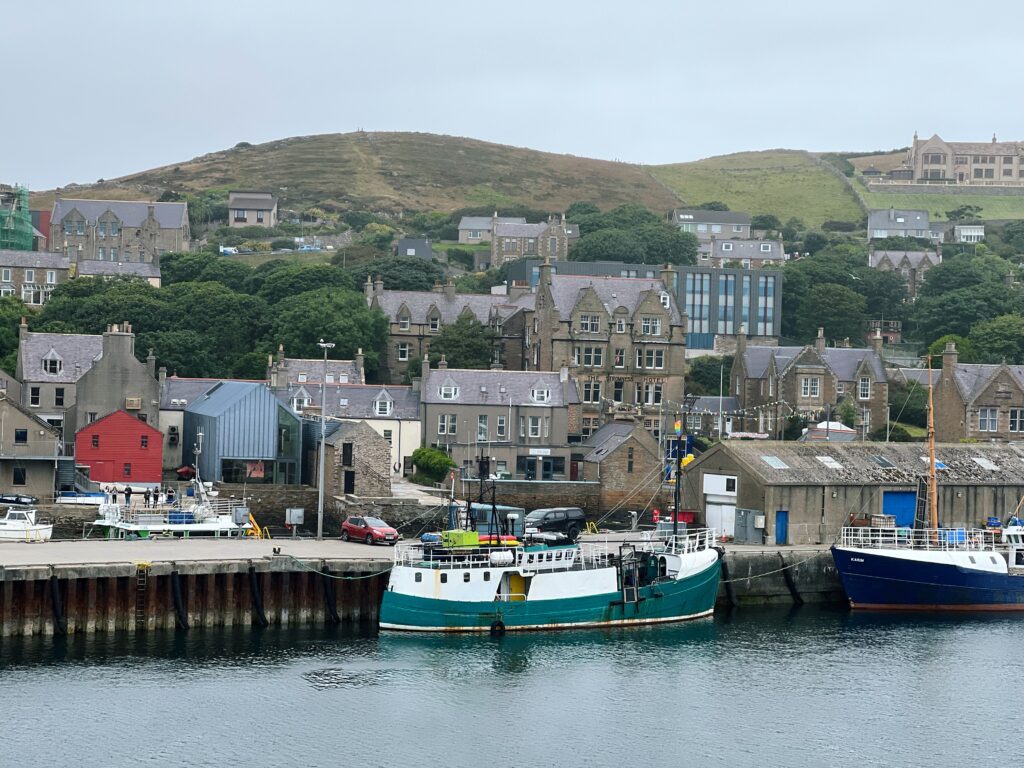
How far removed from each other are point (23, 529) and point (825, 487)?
35810 millimetres

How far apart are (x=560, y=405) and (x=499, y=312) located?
27031 millimetres

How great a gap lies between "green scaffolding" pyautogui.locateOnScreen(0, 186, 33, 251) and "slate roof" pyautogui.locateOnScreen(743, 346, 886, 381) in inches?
3648

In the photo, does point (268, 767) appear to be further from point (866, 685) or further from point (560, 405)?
point (560, 405)

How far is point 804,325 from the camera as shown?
14575 centimetres

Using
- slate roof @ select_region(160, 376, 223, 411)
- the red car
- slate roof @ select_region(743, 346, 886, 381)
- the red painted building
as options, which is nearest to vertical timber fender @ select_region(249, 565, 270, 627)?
the red car

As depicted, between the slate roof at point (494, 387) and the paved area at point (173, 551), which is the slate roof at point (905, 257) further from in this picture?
the paved area at point (173, 551)

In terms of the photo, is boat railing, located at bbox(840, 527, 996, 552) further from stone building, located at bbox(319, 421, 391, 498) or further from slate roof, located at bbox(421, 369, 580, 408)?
slate roof, located at bbox(421, 369, 580, 408)

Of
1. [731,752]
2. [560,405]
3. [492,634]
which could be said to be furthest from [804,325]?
[731,752]

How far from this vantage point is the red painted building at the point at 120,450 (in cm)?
8256

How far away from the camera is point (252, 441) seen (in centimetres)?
8325

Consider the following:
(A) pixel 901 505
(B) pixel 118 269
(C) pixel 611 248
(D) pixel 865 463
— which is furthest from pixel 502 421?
(C) pixel 611 248

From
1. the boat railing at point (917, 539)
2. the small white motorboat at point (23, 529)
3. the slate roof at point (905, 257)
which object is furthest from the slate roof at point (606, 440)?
the slate roof at point (905, 257)

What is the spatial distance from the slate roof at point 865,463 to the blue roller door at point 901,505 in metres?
0.55

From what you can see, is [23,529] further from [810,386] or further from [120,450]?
[810,386]
